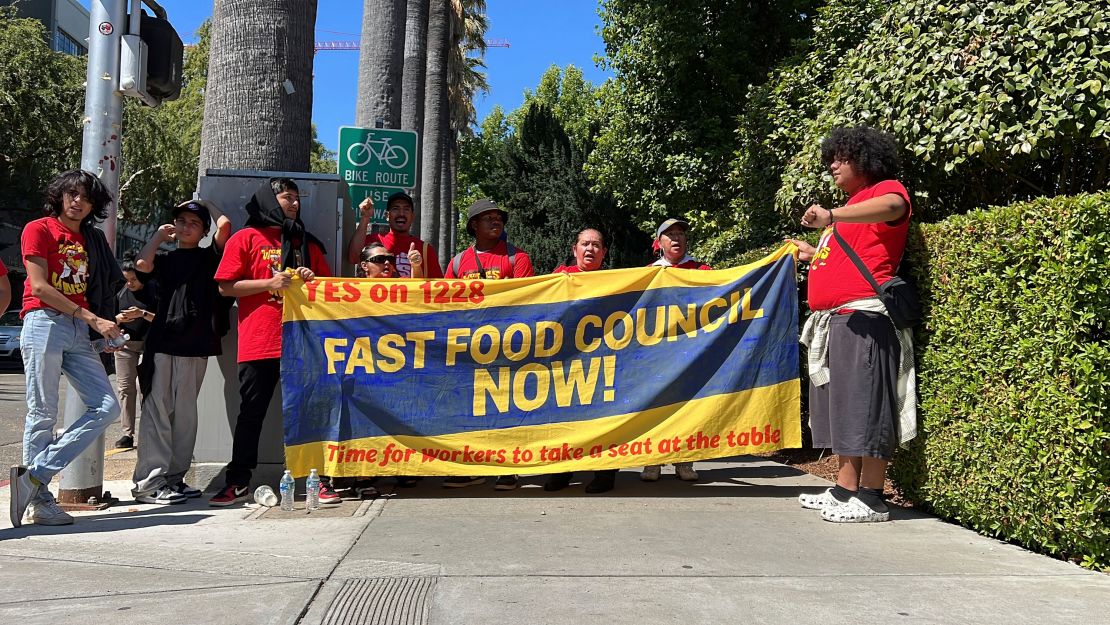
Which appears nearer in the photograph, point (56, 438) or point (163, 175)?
point (56, 438)

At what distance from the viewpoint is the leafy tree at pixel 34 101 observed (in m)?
27.0

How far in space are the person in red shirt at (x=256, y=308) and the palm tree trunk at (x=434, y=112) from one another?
14447 millimetres

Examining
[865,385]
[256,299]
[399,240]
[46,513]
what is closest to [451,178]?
[399,240]

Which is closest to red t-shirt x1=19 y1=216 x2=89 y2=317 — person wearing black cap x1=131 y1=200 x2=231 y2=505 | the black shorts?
person wearing black cap x1=131 y1=200 x2=231 y2=505

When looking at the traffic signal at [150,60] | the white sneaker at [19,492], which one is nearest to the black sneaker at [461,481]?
the white sneaker at [19,492]

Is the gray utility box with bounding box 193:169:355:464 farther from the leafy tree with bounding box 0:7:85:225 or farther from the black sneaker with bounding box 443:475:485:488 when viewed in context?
the leafy tree with bounding box 0:7:85:225

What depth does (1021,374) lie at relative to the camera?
469 centimetres

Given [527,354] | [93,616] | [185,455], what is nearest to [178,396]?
[185,455]

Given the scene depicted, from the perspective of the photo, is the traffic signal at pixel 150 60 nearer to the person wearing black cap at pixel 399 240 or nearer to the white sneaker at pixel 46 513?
the person wearing black cap at pixel 399 240

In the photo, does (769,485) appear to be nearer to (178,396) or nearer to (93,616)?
(178,396)

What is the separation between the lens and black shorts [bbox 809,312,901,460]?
5430 millimetres

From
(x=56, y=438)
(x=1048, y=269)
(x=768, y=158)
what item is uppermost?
(x=768, y=158)

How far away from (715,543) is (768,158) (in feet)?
31.3

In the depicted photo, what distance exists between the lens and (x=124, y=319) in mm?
6156
